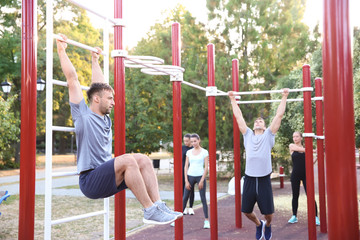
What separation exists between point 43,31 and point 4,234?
62.5 ft

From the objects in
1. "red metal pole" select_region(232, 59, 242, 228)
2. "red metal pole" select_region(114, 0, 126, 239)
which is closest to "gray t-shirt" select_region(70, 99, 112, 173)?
A: "red metal pole" select_region(114, 0, 126, 239)

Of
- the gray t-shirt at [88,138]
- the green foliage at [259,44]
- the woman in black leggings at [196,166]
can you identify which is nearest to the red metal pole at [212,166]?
A: the woman in black leggings at [196,166]

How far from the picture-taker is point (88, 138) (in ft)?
12.3

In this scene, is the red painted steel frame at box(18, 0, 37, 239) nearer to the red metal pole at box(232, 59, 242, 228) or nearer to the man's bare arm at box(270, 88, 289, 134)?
the man's bare arm at box(270, 88, 289, 134)

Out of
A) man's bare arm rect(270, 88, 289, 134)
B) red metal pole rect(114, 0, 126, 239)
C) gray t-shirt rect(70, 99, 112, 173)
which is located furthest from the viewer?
man's bare arm rect(270, 88, 289, 134)

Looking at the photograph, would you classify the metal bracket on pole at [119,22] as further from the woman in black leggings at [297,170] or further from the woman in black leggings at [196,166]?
the woman in black leggings at [297,170]

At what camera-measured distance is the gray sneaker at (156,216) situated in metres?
3.56

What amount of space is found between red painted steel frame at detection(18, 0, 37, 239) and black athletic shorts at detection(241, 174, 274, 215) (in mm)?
3953

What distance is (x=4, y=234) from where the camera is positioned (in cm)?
737

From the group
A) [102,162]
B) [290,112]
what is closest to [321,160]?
[102,162]

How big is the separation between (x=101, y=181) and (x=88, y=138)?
424 millimetres

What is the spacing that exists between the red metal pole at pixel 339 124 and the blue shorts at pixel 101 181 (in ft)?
6.77

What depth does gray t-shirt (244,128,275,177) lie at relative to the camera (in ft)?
20.8

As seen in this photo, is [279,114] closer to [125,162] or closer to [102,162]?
[102,162]
